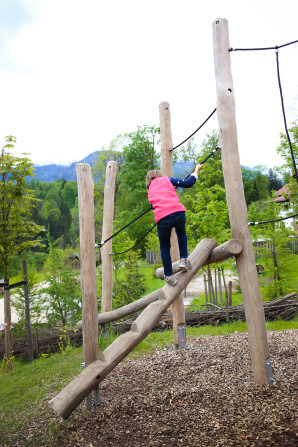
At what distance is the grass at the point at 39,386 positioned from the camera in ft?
13.3

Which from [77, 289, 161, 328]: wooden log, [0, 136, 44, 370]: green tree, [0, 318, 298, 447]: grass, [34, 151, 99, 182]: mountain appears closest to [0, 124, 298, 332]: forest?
[0, 136, 44, 370]: green tree

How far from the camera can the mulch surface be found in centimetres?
319

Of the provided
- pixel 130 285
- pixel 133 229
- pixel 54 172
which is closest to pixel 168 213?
pixel 130 285

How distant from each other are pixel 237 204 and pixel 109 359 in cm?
199

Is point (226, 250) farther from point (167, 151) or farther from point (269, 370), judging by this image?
point (167, 151)

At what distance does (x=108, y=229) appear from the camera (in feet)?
21.6

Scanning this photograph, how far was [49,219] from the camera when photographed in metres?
41.1

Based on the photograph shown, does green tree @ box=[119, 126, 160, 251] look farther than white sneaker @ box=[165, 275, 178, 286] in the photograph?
Yes

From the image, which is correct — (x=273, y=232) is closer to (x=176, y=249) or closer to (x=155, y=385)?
(x=176, y=249)

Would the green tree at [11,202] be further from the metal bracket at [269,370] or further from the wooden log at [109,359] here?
the metal bracket at [269,370]

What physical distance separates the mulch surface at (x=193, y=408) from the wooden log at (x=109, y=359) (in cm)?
36

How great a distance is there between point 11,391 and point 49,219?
36.6 meters

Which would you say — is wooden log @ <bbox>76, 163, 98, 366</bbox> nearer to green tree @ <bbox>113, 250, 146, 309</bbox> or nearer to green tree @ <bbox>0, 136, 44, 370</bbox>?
green tree @ <bbox>0, 136, 44, 370</bbox>

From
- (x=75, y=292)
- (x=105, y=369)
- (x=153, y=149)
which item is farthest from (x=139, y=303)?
(x=153, y=149)
